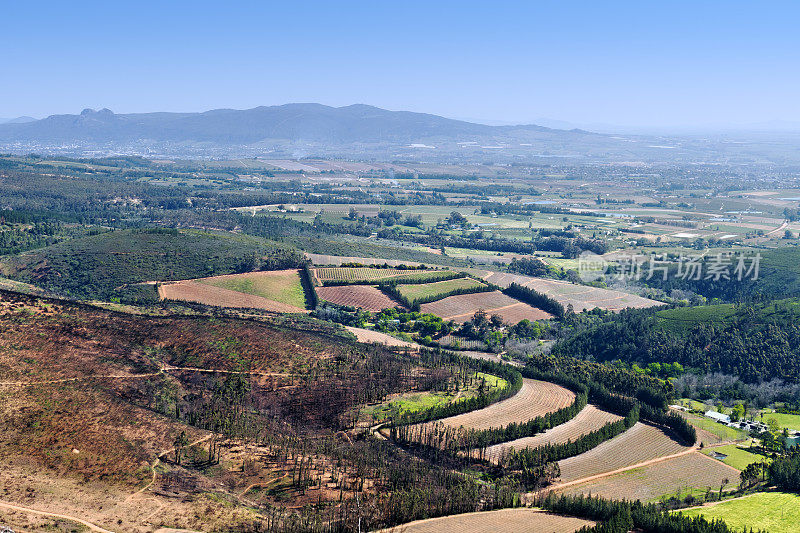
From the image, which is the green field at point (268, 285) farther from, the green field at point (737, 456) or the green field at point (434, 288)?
the green field at point (737, 456)

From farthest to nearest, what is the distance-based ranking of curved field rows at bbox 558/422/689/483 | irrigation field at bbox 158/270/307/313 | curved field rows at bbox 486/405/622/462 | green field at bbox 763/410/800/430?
irrigation field at bbox 158/270/307/313 < green field at bbox 763/410/800/430 < curved field rows at bbox 486/405/622/462 < curved field rows at bbox 558/422/689/483

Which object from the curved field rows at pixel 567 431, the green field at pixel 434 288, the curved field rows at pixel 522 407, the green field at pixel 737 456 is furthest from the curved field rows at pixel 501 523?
the green field at pixel 434 288

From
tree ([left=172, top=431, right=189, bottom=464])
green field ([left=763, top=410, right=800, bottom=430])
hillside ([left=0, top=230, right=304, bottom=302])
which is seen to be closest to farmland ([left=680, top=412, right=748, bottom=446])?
green field ([left=763, top=410, right=800, bottom=430])

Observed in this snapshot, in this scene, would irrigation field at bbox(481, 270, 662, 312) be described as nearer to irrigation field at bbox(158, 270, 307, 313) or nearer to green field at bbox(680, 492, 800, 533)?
irrigation field at bbox(158, 270, 307, 313)

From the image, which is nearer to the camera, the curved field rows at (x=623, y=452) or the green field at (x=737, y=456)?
the curved field rows at (x=623, y=452)

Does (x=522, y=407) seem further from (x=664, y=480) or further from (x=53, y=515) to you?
(x=53, y=515)
